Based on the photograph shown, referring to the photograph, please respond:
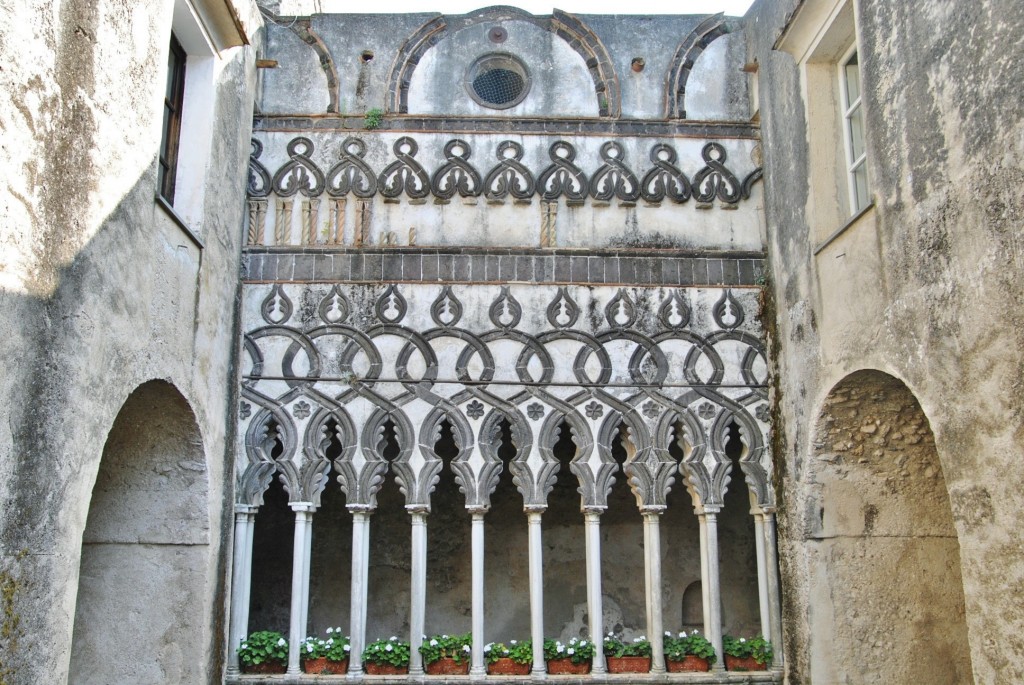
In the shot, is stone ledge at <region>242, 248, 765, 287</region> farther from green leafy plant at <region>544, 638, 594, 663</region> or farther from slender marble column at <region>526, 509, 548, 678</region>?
green leafy plant at <region>544, 638, 594, 663</region>

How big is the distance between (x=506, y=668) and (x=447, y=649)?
513 millimetres

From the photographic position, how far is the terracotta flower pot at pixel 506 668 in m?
8.34

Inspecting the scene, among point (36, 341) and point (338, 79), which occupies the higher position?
point (338, 79)

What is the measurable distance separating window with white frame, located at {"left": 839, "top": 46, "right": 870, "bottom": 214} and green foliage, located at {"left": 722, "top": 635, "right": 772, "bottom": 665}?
3623 millimetres

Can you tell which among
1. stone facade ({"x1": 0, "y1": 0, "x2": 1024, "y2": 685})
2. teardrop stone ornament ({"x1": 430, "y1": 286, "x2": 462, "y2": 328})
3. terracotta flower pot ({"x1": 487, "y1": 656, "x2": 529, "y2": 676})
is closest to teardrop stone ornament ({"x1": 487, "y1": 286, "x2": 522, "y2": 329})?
stone facade ({"x1": 0, "y1": 0, "x2": 1024, "y2": 685})

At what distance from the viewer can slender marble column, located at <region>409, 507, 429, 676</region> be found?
828 cm

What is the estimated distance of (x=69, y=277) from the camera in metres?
5.39

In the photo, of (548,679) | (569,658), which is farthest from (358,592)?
(569,658)

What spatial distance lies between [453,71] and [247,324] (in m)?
3.09

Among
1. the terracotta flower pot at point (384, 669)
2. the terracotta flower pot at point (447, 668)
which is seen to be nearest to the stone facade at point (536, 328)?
the terracotta flower pot at point (447, 668)

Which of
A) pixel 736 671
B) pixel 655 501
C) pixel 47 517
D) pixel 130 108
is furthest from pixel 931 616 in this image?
pixel 130 108

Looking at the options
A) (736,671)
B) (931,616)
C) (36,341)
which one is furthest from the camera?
(736,671)

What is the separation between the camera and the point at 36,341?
5055 mm

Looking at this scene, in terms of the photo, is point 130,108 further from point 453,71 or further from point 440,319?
point 453,71
